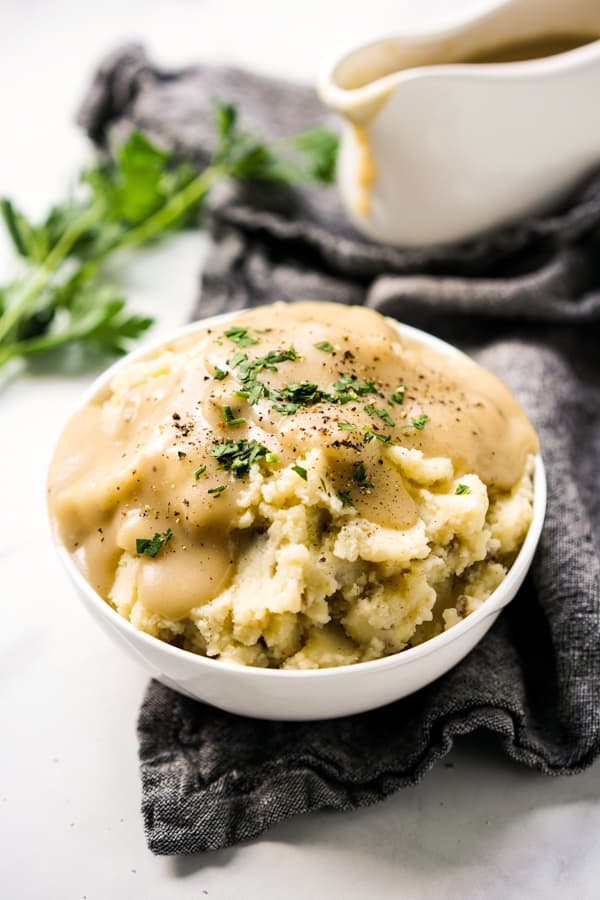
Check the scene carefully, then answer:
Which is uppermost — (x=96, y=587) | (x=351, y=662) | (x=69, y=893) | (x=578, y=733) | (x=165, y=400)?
(x=165, y=400)

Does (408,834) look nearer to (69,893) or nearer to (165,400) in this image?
(69,893)

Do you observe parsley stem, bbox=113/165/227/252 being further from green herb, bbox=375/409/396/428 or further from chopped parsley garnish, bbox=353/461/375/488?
chopped parsley garnish, bbox=353/461/375/488

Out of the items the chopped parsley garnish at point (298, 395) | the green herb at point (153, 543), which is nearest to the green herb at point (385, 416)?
the chopped parsley garnish at point (298, 395)

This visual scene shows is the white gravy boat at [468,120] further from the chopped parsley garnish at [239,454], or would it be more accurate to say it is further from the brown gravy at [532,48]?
the chopped parsley garnish at [239,454]

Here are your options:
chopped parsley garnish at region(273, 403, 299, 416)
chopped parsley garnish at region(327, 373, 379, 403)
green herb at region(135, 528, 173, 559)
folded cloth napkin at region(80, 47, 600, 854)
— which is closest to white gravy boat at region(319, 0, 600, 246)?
folded cloth napkin at region(80, 47, 600, 854)

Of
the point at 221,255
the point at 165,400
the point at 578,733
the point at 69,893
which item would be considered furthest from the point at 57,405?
the point at 578,733

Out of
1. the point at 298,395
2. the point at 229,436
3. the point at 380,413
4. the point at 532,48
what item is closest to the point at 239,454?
the point at 229,436
